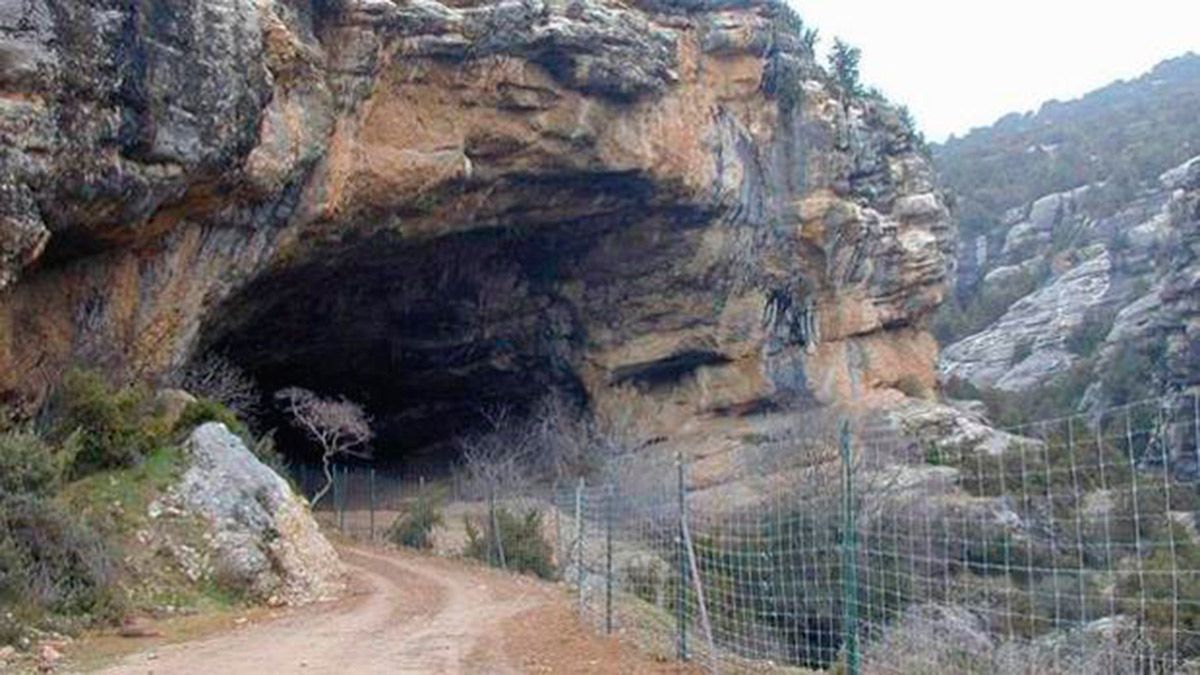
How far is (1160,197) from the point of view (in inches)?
3278

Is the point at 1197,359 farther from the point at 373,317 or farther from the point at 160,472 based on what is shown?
the point at 160,472

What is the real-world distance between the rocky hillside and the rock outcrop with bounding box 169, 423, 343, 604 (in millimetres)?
A: 36947

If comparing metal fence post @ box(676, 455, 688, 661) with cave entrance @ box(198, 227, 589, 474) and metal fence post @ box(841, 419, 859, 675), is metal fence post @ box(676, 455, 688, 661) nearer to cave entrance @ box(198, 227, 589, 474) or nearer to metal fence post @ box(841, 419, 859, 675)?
metal fence post @ box(841, 419, 859, 675)

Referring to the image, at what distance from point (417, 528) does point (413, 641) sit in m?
18.1

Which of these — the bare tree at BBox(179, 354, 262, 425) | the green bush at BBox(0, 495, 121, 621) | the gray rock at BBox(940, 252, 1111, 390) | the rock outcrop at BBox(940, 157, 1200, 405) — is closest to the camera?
the green bush at BBox(0, 495, 121, 621)

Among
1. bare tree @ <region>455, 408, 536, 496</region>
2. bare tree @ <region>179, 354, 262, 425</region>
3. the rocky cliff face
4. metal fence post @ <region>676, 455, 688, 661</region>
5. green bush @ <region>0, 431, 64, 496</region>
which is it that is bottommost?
bare tree @ <region>455, 408, 536, 496</region>

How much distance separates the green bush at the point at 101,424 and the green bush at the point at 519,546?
900cm

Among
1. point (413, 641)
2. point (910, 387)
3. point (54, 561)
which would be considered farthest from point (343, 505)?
point (413, 641)

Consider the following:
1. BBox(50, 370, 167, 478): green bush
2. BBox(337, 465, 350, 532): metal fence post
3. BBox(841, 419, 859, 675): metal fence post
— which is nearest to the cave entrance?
BBox(337, 465, 350, 532): metal fence post

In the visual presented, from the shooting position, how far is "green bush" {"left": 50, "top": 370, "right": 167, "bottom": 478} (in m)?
21.3

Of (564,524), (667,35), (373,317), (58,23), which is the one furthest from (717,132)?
(58,23)

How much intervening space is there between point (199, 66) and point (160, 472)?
7.46 meters

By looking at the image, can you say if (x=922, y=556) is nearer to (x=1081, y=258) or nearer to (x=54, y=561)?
(x=54, y=561)

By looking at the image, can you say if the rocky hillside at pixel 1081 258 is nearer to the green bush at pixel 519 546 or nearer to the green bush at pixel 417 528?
the green bush at pixel 519 546
